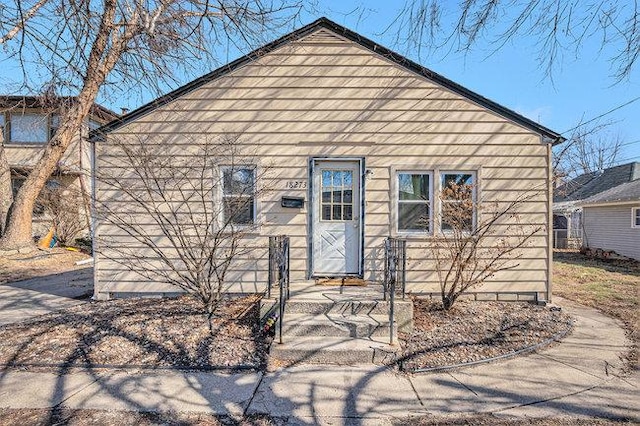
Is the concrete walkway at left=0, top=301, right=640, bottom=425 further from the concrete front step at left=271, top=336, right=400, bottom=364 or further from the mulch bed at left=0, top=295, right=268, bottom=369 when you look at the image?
the mulch bed at left=0, top=295, right=268, bottom=369

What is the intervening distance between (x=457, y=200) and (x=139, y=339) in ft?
18.5

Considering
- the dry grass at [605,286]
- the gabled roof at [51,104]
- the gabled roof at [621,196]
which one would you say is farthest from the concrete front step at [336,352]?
the gabled roof at [621,196]

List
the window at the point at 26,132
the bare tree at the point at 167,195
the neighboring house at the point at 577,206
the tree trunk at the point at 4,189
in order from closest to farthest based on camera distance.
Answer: the bare tree at the point at 167,195 < the tree trunk at the point at 4,189 < the window at the point at 26,132 < the neighboring house at the point at 577,206

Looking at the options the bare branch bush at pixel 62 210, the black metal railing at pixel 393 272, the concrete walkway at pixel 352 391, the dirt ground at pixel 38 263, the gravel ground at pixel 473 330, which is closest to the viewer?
the concrete walkway at pixel 352 391

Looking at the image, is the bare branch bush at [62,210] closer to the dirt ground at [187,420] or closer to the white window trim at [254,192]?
the white window trim at [254,192]

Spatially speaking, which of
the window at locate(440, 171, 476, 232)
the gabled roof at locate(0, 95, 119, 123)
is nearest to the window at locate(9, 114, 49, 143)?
the gabled roof at locate(0, 95, 119, 123)

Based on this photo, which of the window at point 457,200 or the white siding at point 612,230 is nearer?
the window at point 457,200

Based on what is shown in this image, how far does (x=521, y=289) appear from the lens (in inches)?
261

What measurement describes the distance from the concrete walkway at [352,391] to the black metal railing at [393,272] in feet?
2.62

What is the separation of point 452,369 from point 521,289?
3476 mm

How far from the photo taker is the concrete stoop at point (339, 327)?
4.27 meters

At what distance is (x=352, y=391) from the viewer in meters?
3.56

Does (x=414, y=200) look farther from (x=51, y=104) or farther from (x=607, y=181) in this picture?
(x=607, y=181)

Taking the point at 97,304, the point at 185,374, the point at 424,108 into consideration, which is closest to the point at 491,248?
the point at 424,108
